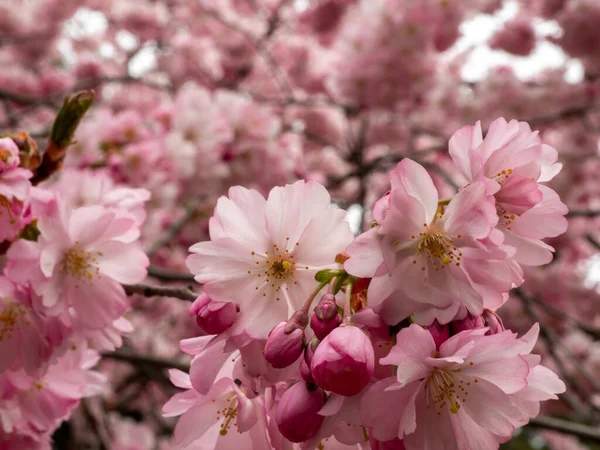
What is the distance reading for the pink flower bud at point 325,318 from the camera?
2.01 ft

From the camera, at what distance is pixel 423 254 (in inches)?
25.6

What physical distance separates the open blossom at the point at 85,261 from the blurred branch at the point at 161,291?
0.07 feet

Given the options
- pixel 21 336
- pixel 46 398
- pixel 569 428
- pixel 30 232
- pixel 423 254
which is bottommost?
pixel 569 428

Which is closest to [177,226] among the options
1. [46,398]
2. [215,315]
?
[46,398]

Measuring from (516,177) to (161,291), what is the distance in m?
0.53

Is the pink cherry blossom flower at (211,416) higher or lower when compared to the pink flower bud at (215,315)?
lower

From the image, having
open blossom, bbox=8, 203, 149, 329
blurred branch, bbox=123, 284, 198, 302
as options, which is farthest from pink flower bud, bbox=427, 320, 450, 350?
open blossom, bbox=8, 203, 149, 329

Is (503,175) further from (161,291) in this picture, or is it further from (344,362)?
(161,291)

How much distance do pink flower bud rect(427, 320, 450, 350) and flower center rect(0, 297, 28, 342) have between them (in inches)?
24.2

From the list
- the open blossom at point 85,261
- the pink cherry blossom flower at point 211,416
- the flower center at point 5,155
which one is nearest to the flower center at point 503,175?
the pink cherry blossom flower at point 211,416

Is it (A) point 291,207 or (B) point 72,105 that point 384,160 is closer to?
(B) point 72,105

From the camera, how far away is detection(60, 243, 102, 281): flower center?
0.89m

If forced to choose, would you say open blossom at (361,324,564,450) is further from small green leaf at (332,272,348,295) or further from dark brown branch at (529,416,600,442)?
dark brown branch at (529,416,600,442)

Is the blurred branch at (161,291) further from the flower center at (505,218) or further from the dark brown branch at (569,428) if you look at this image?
the dark brown branch at (569,428)
